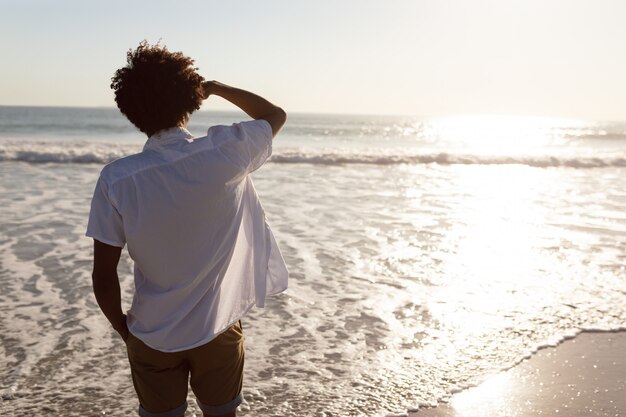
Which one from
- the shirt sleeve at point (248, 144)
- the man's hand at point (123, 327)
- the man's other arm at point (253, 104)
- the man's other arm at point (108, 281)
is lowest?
the man's hand at point (123, 327)

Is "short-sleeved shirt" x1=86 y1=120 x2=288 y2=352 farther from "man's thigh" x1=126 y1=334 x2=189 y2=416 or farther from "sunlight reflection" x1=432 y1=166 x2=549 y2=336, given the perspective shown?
"sunlight reflection" x1=432 y1=166 x2=549 y2=336

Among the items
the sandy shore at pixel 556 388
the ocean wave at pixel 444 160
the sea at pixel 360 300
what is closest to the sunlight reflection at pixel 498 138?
the ocean wave at pixel 444 160

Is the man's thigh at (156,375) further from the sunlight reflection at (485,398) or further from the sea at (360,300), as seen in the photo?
the sunlight reflection at (485,398)

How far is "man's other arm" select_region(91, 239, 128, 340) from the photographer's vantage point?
5.99ft

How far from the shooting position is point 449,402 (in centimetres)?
360

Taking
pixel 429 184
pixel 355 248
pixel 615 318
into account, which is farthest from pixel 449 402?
pixel 429 184

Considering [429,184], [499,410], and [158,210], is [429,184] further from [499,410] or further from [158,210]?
[158,210]

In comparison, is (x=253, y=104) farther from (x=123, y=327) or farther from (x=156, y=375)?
(x=156, y=375)

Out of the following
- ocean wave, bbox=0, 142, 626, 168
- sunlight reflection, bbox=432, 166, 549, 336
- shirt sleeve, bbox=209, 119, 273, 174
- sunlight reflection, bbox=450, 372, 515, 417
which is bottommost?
sunlight reflection, bbox=450, 372, 515, 417

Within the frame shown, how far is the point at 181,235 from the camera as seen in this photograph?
184 centimetres

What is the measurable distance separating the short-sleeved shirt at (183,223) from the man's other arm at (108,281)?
41 mm

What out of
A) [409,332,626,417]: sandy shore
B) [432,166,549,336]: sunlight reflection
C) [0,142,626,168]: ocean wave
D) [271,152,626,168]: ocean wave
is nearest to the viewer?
[409,332,626,417]: sandy shore

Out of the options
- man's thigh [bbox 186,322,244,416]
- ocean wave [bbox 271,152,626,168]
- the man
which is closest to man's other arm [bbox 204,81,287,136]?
the man

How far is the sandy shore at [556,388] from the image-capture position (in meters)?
3.49
